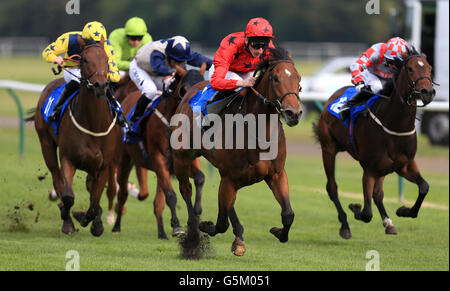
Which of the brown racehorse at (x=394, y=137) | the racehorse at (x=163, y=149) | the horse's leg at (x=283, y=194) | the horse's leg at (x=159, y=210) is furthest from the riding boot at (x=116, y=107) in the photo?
the brown racehorse at (x=394, y=137)

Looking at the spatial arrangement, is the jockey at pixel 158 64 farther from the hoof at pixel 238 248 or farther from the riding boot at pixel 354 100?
the hoof at pixel 238 248

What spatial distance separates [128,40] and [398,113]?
358 centimetres

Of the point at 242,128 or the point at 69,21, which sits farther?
the point at 69,21

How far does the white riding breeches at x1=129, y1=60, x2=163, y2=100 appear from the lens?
9.28 m

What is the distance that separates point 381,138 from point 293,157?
9560 millimetres

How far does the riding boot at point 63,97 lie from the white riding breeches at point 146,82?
105 centimetres

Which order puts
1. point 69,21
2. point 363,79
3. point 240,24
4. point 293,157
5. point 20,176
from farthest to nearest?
point 240,24 < point 69,21 < point 293,157 < point 20,176 < point 363,79

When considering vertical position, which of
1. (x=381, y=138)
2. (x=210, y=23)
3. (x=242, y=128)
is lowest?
(x=210, y=23)

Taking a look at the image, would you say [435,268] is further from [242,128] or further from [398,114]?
[242,128]

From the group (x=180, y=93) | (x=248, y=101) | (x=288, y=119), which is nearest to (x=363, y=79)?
(x=180, y=93)

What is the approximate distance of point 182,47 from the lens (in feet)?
29.3

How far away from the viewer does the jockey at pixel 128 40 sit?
1033cm

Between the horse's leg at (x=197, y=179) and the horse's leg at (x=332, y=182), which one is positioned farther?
the horse's leg at (x=332, y=182)

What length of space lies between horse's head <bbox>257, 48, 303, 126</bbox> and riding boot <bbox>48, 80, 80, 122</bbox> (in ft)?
8.01
